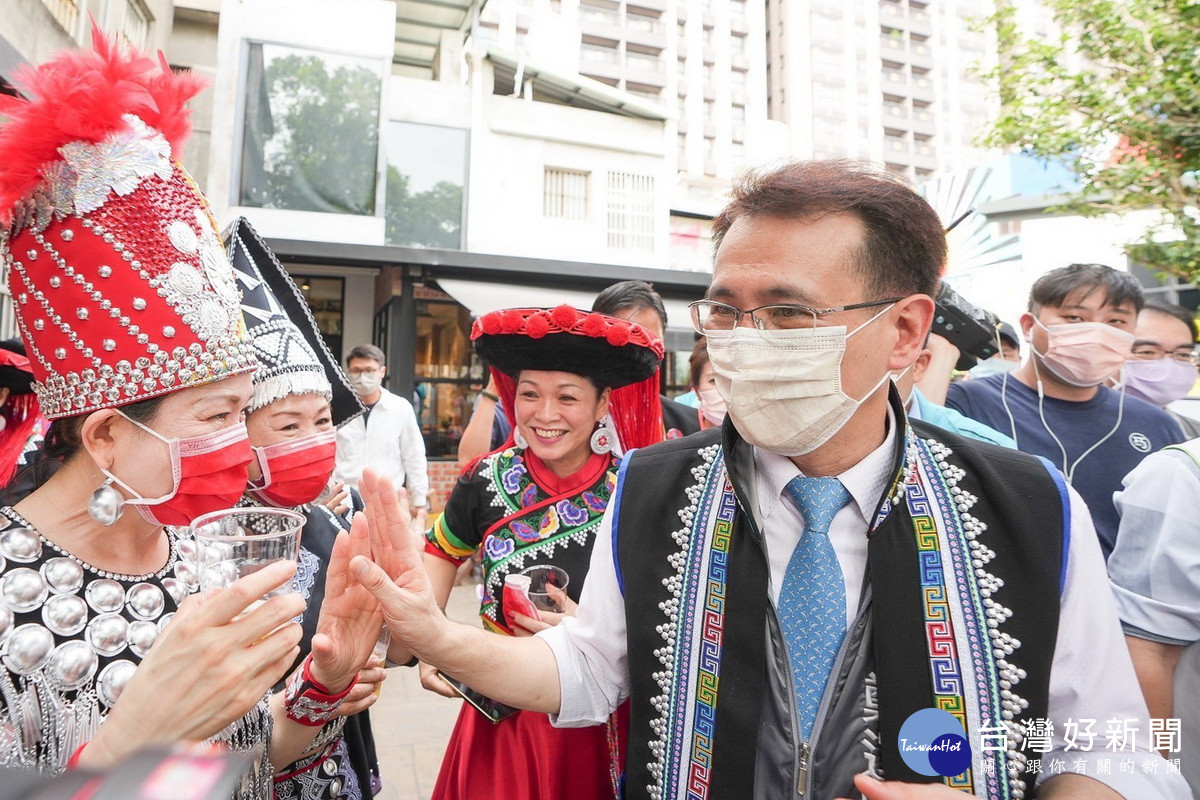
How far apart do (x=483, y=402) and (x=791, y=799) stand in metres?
3.81

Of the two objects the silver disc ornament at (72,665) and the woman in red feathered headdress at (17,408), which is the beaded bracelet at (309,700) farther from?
the woman in red feathered headdress at (17,408)

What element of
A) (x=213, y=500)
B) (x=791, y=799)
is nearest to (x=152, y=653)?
(x=213, y=500)

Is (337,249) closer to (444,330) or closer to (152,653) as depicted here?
(444,330)

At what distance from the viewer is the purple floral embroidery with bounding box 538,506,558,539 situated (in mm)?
2555

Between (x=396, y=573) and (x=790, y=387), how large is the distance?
901 millimetres

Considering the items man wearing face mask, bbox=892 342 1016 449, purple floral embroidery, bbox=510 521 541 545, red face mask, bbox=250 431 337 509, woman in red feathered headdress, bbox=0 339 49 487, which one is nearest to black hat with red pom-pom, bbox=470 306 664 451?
purple floral embroidery, bbox=510 521 541 545

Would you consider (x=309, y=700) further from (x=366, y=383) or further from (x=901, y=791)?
(x=366, y=383)

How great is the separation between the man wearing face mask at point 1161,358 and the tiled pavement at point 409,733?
423 cm

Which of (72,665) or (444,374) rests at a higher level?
(444,374)

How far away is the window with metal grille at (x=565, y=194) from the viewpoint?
13422mm

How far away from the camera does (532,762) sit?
2268 mm

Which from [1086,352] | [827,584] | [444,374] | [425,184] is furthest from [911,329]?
[425,184]

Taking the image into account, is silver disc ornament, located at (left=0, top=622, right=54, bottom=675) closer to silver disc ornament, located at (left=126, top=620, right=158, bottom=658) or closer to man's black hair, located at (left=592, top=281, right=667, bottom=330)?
silver disc ornament, located at (left=126, top=620, right=158, bottom=658)

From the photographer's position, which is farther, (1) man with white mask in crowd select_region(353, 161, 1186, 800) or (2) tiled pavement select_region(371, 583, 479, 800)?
(2) tiled pavement select_region(371, 583, 479, 800)
